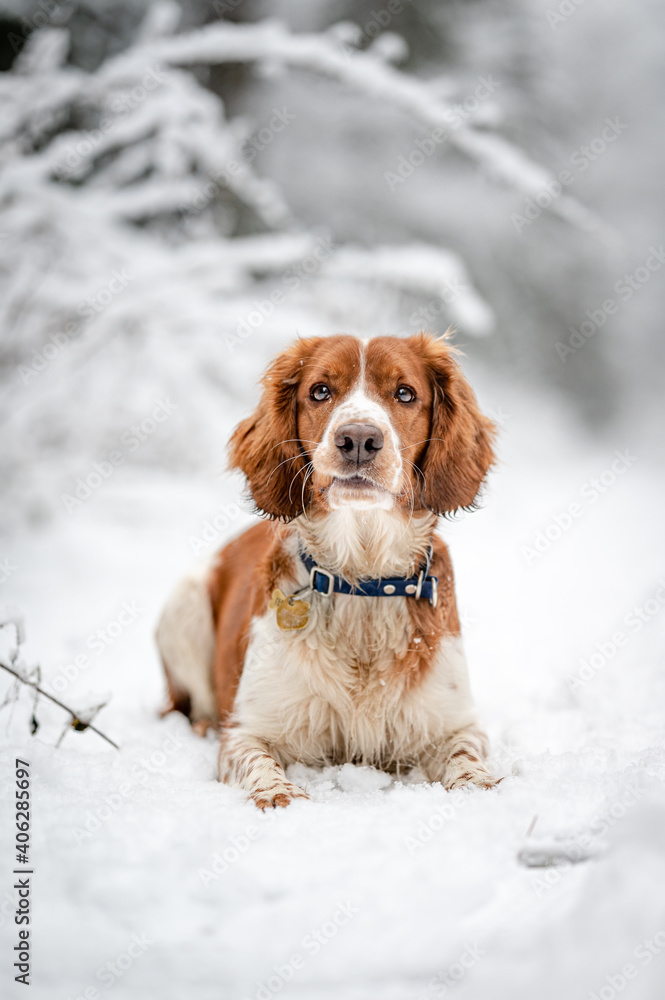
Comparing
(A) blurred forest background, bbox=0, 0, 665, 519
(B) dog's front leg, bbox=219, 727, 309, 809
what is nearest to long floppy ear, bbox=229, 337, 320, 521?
(B) dog's front leg, bbox=219, 727, 309, 809

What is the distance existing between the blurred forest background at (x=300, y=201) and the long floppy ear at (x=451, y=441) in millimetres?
2384

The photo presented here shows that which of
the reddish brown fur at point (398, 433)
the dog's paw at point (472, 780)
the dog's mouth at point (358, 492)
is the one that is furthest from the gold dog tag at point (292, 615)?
the dog's paw at point (472, 780)

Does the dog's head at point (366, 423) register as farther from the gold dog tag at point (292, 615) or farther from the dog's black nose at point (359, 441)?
the gold dog tag at point (292, 615)

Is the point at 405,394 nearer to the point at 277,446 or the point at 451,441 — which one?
the point at 451,441

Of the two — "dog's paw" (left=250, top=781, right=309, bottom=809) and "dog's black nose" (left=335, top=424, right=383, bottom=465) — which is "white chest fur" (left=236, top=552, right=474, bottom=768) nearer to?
"dog's paw" (left=250, top=781, right=309, bottom=809)

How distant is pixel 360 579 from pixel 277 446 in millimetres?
528

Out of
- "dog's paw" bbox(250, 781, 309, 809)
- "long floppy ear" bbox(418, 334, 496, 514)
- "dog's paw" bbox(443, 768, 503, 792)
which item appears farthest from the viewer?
"long floppy ear" bbox(418, 334, 496, 514)

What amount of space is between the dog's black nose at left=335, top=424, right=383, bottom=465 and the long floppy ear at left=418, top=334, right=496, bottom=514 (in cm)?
37

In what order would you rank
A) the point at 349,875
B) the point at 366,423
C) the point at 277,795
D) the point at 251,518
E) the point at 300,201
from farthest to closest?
the point at 300,201 < the point at 251,518 < the point at 366,423 < the point at 277,795 < the point at 349,875

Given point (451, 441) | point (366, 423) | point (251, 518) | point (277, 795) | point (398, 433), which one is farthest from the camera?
point (251, 518)

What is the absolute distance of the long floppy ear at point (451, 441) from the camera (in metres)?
2.47

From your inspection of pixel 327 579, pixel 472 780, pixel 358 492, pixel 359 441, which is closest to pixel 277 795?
pixel 472 780

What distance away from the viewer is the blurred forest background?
4.47 m

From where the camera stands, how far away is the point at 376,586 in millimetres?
2389
